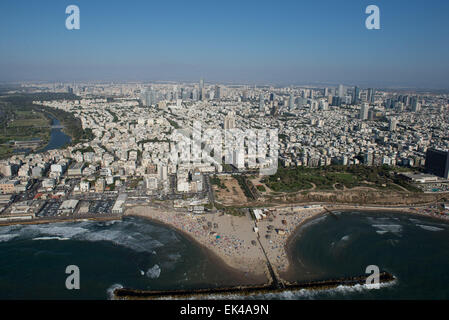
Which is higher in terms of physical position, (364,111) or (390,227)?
(364,111)

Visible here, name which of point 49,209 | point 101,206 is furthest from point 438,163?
point 49,209

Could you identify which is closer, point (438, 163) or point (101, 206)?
point (101, 206)

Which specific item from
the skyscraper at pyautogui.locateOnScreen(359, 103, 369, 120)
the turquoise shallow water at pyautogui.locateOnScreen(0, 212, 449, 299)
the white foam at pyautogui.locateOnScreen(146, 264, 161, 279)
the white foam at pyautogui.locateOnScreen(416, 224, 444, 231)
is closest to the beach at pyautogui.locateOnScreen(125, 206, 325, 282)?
the turquoise shallow water at pyautogui.locateOnScreen(0, 212, 449, 299)

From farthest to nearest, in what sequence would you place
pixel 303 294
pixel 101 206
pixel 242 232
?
pixel 101 206
pixel 242 232
pixel 303 294

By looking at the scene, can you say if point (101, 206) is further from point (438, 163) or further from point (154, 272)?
point (438, 163)

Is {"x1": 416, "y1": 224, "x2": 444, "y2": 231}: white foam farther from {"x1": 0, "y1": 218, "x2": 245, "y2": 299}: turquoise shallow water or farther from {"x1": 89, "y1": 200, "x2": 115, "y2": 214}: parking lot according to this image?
{"x1": 89, "y1": 200, "x2": 115, "y2": 214}: parking lot

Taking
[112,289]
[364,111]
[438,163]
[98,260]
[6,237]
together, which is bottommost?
[112,289]
